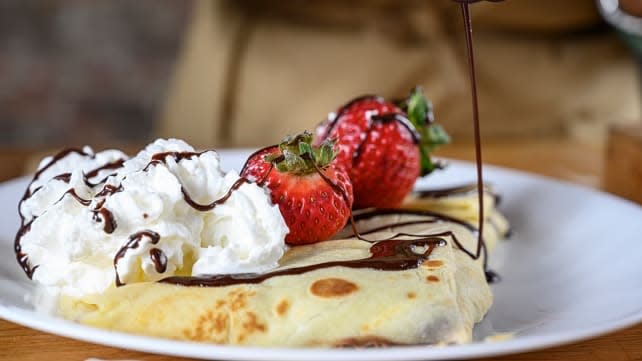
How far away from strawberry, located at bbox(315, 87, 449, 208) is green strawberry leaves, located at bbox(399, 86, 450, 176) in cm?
3

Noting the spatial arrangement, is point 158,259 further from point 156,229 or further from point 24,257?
point 24,257

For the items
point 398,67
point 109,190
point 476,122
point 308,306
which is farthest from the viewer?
point 398,67

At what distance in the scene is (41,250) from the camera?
3.20 feet

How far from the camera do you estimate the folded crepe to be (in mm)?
837

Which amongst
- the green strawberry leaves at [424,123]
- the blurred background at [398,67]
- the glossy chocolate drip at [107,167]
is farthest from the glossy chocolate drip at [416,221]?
the blurred background at [398,67]

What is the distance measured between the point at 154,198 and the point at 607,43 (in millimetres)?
2158

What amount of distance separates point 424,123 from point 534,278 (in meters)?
0.29

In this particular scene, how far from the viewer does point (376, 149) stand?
121 centimetres

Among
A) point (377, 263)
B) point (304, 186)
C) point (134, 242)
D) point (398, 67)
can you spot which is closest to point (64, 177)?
point (134, 242)

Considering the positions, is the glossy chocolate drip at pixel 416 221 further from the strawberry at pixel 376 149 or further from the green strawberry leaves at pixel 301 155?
the green strawberry leaves at pixel 301 155

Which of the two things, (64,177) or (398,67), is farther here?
(398,67)

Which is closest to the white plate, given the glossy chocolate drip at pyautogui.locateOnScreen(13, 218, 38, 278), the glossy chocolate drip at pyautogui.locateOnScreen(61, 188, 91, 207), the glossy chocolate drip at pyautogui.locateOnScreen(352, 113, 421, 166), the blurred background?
the glossy chocolate drip at pyautogui.locateOnScreen(13, 218, 38, 278)

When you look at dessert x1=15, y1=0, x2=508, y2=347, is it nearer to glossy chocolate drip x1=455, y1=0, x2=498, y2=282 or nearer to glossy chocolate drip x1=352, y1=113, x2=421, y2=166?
glossy chocolate drip x1=455, y1=0, x2=498, y2=282

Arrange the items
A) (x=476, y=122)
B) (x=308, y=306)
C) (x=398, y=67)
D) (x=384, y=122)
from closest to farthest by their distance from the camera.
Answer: (x=308, y=306)
(x=476, y=122)
(x=384, y=122)
(x=398, y=67)
